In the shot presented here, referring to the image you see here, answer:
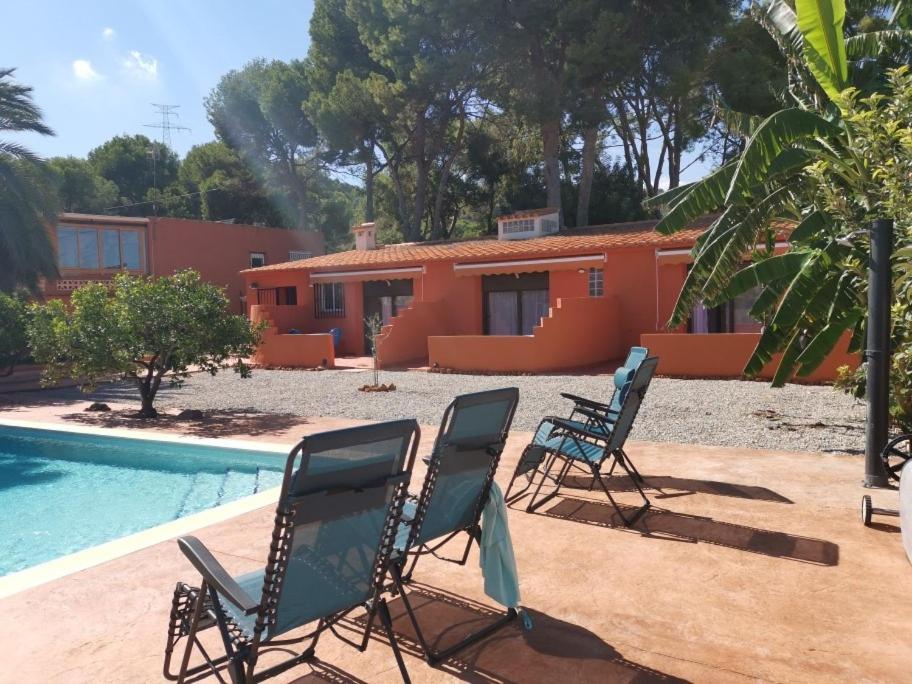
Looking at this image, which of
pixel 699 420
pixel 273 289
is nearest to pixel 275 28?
pixel 273 289

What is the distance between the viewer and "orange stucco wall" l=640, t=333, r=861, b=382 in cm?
1617

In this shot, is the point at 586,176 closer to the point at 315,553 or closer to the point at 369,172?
the point at 369,172

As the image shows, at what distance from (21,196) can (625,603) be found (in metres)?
23.3

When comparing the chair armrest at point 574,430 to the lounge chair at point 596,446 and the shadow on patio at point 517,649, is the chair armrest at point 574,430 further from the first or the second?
the shadow on patio at point 517,649

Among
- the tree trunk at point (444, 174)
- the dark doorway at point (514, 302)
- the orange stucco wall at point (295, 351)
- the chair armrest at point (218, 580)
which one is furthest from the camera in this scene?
the tree trunk at point (444, 174)

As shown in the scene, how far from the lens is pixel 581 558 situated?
16.6 feet

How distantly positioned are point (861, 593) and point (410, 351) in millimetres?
18430

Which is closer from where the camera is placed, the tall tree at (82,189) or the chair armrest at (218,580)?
the chair armrest at (218,580)

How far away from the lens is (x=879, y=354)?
6.64 metres

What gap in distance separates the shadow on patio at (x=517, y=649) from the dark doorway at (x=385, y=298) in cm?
2161

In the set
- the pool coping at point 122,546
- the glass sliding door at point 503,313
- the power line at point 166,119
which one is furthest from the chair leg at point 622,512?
the power line at point 166,119

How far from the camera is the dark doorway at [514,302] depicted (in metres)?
22.7

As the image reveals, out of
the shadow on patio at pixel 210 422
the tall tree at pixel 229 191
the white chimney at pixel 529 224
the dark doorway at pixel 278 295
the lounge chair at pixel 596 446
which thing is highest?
the tall tree at pixel 229 191

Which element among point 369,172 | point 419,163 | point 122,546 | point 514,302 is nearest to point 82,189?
point 369,172
